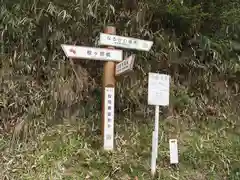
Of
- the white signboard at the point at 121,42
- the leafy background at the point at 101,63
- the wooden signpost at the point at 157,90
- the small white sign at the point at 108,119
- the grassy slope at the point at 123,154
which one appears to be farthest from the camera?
the leafy background at the point at 101,63

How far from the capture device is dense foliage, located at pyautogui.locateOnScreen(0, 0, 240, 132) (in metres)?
4.90

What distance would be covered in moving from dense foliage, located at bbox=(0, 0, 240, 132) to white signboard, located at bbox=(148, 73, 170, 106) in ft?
2.45

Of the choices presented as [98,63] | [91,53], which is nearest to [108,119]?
[91,53]

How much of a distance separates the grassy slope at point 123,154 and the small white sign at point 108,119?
14 cm

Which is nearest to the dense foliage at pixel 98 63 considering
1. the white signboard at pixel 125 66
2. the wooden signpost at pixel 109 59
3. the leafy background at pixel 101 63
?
the leafy background at pixel 101 63

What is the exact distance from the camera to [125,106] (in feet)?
16.7

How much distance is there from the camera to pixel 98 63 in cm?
536

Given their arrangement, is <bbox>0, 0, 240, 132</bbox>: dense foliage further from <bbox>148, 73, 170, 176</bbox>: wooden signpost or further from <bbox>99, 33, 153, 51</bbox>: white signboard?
<bbox>148, 73, 170, 176</bbox>: wooden signpost

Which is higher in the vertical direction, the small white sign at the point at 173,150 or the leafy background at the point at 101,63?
the leafy background at the point at 101,63

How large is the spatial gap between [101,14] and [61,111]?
1719 millimetres

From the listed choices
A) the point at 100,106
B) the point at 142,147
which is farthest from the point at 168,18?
the point at 142,147

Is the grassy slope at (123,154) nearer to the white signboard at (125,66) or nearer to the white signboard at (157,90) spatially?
the white signboard at (157,90)

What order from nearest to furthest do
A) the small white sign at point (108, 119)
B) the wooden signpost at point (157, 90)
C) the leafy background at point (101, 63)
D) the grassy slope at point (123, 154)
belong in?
the grassy slope at point (123, 154), the wooden signpost at point (157, 90), the small white sign at point (108, 119), the leafy background at point (101, 63)

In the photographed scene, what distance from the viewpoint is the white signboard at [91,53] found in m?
4.28
